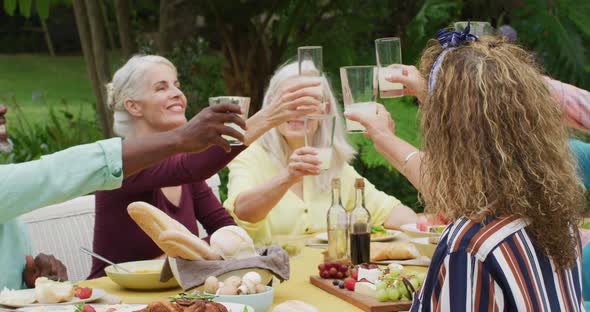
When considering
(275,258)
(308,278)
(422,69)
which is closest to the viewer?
(422,69)

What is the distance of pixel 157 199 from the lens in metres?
3.63

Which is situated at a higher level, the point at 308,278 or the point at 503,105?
the point at 503,105

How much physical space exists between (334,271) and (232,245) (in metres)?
0.34

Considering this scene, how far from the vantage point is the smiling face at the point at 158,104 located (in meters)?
3.83

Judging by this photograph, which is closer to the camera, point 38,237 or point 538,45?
point 38,237

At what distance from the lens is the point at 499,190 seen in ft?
6.30

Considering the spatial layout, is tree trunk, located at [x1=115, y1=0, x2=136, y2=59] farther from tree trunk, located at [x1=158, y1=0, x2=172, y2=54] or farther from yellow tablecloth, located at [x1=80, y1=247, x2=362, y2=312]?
yellow tablecloth, located at [x1=80, y1=247, x2=362, y2=312]

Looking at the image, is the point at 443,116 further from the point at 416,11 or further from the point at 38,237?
the point at 416,11

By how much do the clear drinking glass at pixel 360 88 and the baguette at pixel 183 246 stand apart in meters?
0.66

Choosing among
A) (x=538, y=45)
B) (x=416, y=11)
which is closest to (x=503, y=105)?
(x=538, y=45)

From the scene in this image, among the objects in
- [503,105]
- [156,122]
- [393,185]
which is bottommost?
[393,185]

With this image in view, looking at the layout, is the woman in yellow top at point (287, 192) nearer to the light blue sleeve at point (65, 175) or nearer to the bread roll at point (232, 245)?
the bread roll at point (232, 245)

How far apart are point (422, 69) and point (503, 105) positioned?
12.8 inches

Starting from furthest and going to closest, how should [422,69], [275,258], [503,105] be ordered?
[275,258]
[422,69]
[503,105]
